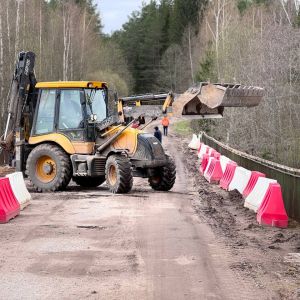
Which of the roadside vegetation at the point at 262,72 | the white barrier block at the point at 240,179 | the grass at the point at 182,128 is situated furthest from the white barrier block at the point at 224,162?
the grass at the point at 182,128

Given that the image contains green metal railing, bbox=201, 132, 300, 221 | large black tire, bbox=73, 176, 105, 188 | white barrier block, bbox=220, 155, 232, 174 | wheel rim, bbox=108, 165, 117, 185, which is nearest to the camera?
green metal railing, bbox=201, 132, 300, 221

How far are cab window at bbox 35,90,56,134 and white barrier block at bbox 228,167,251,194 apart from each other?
496cm

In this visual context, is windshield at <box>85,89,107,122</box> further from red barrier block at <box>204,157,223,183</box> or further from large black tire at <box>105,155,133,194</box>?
red barrier block at <box>204,157,223,183</box>

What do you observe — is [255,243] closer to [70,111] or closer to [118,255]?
[118,255]

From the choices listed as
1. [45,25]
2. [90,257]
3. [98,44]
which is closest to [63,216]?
[90,257]

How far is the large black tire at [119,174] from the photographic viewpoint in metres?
15.9

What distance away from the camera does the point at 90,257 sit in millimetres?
8555

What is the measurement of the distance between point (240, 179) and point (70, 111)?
15.6 ft

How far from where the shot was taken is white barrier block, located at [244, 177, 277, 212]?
12166 millimetres

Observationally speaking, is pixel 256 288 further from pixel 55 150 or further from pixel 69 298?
pixel 55 150

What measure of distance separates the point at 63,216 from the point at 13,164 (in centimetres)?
625

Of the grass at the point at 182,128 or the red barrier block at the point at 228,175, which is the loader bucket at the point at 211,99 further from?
the grass at the point at 182,128

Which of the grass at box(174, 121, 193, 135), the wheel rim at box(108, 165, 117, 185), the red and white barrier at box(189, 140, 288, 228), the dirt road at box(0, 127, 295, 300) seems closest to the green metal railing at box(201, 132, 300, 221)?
the red and white barrier at box(189, 140, 288, 228)

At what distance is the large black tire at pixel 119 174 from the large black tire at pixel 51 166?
1.19 m
